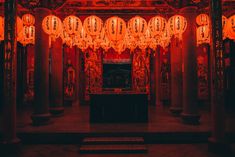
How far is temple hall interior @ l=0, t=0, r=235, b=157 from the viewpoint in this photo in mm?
5547

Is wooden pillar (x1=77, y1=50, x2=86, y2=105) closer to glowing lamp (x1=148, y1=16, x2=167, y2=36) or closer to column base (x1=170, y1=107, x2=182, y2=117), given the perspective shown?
column base (x1=170, y1=107, x2=182, y2=117)

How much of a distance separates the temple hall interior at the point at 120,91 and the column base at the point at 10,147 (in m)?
0.03

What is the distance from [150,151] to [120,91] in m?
3.42

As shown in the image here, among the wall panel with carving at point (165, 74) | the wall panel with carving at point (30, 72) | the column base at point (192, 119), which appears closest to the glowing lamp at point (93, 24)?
the column base at point (192, 119)

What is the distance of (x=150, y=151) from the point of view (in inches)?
227

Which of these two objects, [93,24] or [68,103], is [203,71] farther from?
[93,24]

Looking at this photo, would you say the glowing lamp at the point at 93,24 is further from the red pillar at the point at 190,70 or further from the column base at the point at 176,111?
the column base at the point at 176,111

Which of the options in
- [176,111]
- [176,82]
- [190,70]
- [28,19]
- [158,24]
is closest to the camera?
[158,24]

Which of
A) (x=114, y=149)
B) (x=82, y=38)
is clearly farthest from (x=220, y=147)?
(x=82, y=38)

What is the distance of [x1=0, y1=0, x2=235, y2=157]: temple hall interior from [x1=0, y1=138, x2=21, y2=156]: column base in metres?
0.03

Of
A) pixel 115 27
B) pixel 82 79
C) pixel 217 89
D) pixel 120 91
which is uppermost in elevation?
pixel 115 27

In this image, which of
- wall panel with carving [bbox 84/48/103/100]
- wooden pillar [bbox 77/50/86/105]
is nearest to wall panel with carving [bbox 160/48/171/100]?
wall panel with carving [bbox 84/48/103/100]

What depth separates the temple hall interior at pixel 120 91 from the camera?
5.55 metres

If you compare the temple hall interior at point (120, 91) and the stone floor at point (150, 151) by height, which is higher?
the temple hall interior at point (120, 91)
